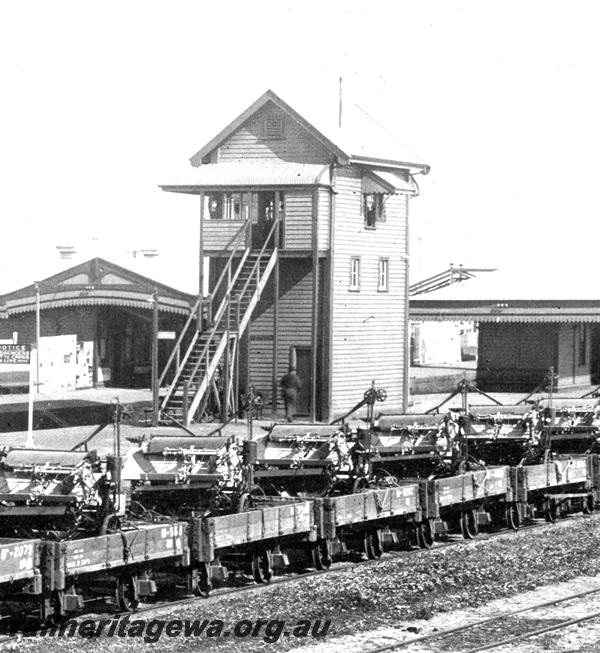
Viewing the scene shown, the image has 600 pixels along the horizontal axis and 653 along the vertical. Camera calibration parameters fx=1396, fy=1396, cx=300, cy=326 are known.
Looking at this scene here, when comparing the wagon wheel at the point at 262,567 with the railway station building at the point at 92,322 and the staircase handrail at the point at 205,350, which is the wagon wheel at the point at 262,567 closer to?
the staircase handrail at the point at 205,350

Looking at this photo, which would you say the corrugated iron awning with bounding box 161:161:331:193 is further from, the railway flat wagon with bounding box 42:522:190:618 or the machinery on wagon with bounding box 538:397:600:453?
the railway flat wagon with bounding box 42:522:190:618

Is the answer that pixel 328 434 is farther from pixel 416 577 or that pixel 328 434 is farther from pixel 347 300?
pixel 347 300

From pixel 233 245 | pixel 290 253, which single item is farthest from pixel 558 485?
pixel 233 245

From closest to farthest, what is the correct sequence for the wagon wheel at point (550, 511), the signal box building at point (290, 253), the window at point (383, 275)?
the wagon wheel at point (550, 511)
the signal box building at point (290, 253)
the window at point (383, 275)

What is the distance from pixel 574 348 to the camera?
5916 cm

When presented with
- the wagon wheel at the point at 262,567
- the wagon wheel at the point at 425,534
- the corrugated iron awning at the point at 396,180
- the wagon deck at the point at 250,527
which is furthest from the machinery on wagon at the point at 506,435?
the corrugated iron awning at the point at 396,180

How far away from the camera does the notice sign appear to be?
3359cm

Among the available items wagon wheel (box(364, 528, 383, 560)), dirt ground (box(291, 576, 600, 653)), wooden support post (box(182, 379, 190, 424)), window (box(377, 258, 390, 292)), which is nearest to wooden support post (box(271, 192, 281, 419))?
wooden support post (box(182, 379, 190, 424))

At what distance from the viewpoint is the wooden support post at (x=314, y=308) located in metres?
42.9

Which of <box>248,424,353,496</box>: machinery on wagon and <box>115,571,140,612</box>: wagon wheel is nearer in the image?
<box>115,571,140,612</box>: wagon wheel

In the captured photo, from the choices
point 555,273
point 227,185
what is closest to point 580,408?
point 227,185

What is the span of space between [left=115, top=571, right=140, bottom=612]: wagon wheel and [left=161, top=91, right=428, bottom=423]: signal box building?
23.1m

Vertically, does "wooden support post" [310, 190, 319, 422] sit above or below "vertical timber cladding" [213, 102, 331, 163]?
below

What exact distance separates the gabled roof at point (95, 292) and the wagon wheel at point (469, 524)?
87.2 feet
